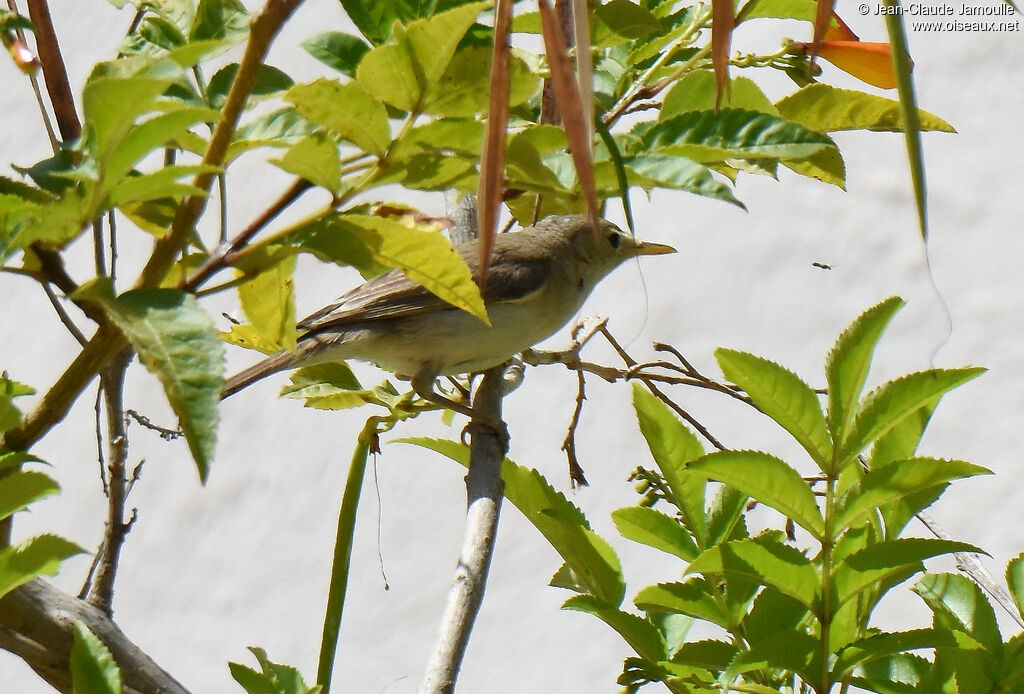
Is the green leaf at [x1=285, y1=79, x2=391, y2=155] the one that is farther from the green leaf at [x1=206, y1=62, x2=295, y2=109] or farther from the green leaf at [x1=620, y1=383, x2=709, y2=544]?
the green leaf at [x1=620, y1=383, x2=709, y2=544]

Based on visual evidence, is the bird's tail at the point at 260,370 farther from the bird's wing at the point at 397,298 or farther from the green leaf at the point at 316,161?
the green leaf at the point at 316,161

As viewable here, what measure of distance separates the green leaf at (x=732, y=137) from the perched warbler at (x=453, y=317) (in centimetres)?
123

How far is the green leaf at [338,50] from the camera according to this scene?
2.86 ft

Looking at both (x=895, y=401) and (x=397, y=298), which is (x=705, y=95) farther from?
(x=397, y=298)

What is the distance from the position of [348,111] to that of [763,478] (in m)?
0.42

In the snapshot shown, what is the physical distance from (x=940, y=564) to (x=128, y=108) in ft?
9.71

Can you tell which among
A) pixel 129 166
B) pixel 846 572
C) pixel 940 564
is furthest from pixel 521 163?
pixel 940 564

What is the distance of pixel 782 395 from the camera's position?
2.81 ft

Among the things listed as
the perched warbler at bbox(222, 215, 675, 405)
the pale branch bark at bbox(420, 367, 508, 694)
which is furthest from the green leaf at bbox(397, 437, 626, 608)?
the perched warbler at bbox(222, 215, 675, 405)

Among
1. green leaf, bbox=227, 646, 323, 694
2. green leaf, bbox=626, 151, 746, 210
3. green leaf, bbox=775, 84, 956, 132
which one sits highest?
green leaf, bbox=775, 84, 956, 132

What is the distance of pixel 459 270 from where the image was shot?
708 mm

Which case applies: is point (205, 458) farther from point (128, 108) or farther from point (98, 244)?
point (98, 244)

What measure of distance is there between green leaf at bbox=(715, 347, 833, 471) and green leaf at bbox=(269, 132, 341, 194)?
0.34 meters

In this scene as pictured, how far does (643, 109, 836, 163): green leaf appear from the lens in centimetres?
77
